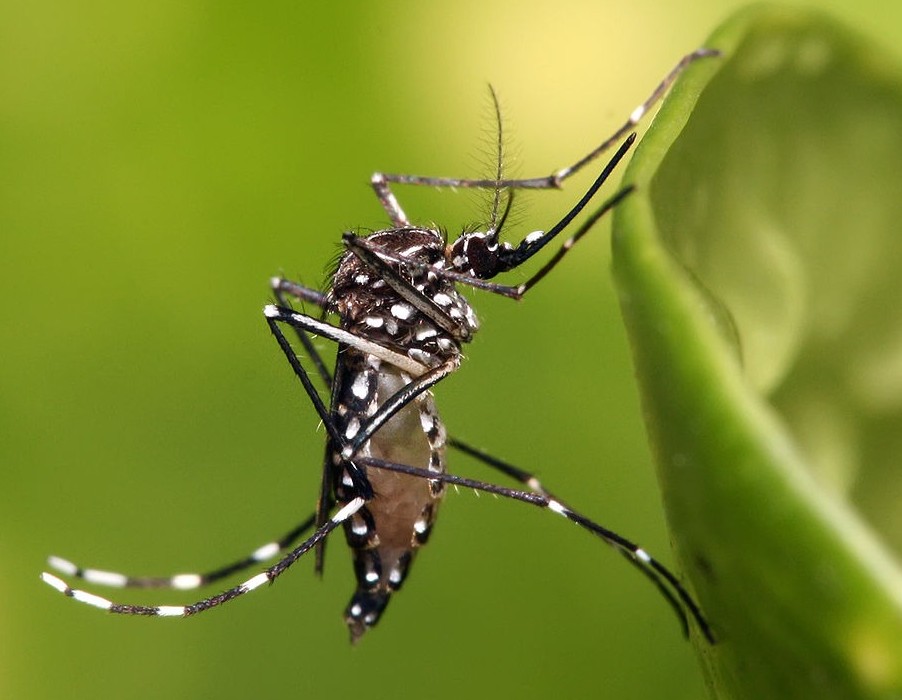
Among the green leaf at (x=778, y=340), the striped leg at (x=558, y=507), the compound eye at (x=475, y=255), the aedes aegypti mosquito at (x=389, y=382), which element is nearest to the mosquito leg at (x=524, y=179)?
the aedes aegypti mosquito at (x=389, y=382)

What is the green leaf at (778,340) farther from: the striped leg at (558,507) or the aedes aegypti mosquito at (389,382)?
the aedes aegypti mosquito at (389,382)

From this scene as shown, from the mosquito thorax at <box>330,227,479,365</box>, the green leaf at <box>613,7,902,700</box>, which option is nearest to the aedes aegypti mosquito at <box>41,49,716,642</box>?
the mosquito thorax at <box>330,227,479,365</box>

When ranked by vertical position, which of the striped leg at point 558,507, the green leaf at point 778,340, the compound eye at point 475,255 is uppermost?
the compound eye at point 475,255

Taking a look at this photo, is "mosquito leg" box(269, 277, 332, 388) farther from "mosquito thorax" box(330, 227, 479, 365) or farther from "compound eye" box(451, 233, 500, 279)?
"compound eye" box(451, 233, 500, 279)

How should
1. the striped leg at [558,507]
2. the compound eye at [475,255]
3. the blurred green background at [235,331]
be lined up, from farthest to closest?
the compound eye at [475,255] < the blurred green background at [235,331] < the striped leg at [558,507]

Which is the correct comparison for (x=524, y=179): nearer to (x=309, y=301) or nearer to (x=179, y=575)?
(x=309, y=301)

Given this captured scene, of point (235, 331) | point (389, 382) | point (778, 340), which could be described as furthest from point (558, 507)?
point (778, 340)

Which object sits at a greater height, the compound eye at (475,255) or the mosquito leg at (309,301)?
the compound eye at (475,255)

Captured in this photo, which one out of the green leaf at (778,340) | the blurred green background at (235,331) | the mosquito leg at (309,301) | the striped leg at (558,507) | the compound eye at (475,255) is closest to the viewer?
the green leaf at (778,340)
